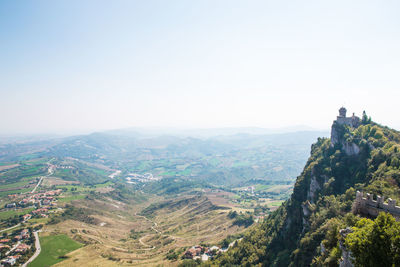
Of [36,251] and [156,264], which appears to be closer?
[156,264]

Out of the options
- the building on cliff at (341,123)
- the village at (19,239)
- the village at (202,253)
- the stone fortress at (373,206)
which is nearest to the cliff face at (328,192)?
the building on cliff at (341,123)

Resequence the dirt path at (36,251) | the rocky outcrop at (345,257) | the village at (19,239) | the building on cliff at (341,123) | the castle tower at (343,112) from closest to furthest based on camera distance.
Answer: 1. the rocky outcrop at (345,257)
2. the building on cliff at (341,123)
3. the castle tower at (343,112)
4. the dirt path at (36,251)
5. the village at (19,239)

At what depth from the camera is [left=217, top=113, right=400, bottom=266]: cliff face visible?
4300cm

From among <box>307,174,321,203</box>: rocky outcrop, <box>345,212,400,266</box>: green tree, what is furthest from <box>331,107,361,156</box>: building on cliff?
<box>345,212,400,266</box>: green tree

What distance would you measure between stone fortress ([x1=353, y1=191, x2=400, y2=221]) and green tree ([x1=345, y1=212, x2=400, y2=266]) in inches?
346

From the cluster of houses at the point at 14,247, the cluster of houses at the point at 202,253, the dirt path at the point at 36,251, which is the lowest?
the dirt path at the point at 36,251

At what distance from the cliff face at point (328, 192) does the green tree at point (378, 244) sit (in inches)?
357

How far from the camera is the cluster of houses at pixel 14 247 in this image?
358 ft

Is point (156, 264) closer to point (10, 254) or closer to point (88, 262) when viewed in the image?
point (88, 262)

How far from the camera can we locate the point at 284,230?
71.1 meters

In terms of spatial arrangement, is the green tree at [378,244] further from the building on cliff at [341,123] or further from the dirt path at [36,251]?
the dirt path at [36,251]

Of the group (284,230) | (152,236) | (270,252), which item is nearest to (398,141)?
(284,230)

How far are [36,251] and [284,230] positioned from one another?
400 ft

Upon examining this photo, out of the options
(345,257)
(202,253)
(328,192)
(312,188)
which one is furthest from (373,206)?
(202,253)
